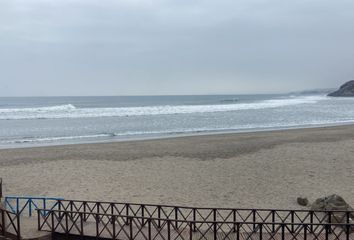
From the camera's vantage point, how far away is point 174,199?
1321 centimetres

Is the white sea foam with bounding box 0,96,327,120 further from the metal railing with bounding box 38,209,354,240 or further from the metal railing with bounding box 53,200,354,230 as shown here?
the metal railing with bounding box 38,209,354,240

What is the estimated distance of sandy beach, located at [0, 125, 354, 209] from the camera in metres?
13.7

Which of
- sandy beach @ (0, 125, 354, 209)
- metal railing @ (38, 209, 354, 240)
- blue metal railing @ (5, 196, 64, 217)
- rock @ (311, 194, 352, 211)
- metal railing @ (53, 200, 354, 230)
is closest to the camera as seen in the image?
metal railing @ (38, 209, 354, 240)

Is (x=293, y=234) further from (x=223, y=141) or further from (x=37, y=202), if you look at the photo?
(x=223, y=141)

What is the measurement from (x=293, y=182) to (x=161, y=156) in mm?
8224

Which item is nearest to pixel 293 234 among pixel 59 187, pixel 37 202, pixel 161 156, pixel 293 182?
pixel 293 182

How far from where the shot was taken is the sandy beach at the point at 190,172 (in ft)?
45.1

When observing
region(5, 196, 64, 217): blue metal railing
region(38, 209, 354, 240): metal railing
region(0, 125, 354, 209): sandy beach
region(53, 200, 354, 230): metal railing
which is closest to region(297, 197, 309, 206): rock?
region(0, 125, 354, 209): sandy beach

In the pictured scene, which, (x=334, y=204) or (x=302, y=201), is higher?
(x=334, y=204)

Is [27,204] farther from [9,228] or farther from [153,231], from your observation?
[153,231]

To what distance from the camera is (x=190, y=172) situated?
17312 millimetres

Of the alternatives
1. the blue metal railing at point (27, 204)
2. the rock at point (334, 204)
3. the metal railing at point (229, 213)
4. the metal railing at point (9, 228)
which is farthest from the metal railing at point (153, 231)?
the rock at point (334, 204)

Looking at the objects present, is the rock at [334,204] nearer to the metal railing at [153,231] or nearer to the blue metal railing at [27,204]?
the metal railing at [153,231]

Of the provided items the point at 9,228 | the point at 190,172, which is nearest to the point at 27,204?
the point at 9,228
